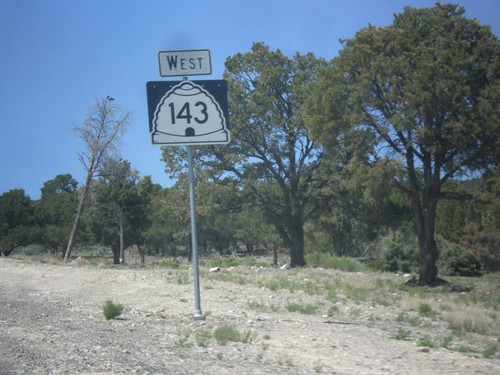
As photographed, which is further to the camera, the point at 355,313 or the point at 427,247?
the point at 427,247

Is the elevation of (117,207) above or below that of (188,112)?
above

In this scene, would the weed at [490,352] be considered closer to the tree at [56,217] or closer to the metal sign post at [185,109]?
the metal sign post at [185,109]

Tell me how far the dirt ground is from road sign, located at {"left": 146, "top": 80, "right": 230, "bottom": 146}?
3.02m

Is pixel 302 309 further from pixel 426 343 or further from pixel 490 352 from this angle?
pixel 490 352

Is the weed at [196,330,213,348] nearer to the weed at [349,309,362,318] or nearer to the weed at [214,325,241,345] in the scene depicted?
the weed at [214,325,241,345]

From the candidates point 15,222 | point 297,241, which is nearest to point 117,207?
point 15,222

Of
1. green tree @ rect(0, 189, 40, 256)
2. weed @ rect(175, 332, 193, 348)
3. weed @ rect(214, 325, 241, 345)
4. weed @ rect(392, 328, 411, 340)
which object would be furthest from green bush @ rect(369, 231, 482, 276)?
green tree @ rect(0, 189, 40, 256)

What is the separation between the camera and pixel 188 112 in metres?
9.55

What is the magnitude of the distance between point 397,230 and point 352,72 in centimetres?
1843

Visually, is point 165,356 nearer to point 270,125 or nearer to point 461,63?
point 461,63

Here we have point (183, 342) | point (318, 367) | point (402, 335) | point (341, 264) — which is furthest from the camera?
point (341, 264)

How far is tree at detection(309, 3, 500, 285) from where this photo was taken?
58.4 ft

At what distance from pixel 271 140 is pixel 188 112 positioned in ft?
75.9

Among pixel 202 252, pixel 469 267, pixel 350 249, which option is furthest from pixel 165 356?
pixel 202 252
